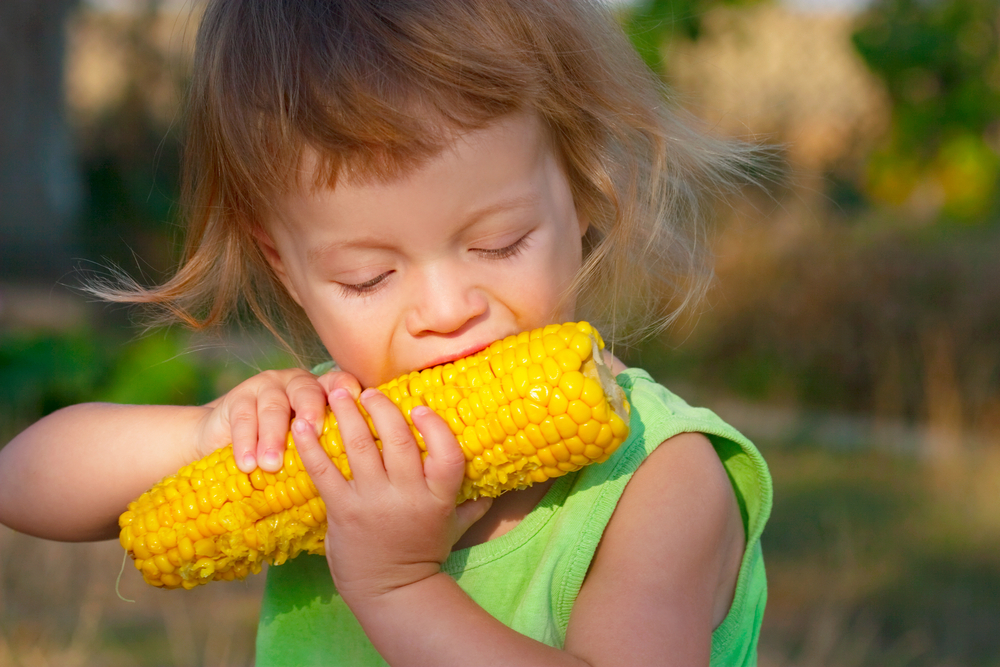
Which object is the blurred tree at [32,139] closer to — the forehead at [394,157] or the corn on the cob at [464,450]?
the corn on the cob at [464,450]

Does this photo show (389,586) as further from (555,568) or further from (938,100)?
(938,100)

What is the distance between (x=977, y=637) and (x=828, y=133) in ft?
17.6

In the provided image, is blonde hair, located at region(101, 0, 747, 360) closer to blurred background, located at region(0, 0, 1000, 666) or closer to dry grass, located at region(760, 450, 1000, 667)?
blurred background, located at region(0, 0, 1000, 666)

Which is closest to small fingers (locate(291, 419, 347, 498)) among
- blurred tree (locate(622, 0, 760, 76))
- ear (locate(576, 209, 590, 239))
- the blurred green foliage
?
ear (locate(576, 209, 590, 239))

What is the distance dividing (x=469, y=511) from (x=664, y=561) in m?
0.36

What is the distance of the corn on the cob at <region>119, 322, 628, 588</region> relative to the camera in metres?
1.53

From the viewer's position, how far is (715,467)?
5.77 ft

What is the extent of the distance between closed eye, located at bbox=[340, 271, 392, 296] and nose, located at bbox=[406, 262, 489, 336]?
73 mm

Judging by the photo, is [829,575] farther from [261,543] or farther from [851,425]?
[261,543]

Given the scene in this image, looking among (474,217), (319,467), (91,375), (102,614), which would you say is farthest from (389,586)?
(91,375)

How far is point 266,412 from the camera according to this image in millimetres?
1798

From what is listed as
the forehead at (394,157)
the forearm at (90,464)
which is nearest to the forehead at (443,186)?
the forehead at (394,157)

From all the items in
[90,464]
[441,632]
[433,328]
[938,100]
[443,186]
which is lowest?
[938,100]

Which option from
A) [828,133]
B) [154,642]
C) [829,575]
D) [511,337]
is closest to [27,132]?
[154,642]
